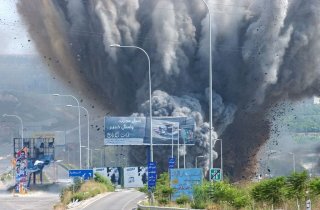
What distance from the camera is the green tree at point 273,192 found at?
47.4 meters

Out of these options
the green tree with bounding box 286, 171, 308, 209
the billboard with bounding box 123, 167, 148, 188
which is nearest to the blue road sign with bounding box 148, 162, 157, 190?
the green tree with bounding box 286, 171, 308, 209

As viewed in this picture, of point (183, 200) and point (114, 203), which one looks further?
point (114, 203)

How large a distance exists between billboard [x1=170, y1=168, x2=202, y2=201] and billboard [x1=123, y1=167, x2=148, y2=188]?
46345 mm

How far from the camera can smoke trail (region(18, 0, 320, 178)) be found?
366 ft

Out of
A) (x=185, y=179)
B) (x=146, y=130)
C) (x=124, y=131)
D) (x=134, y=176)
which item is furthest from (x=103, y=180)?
(x=185, y=179)

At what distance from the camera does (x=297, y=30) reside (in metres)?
112

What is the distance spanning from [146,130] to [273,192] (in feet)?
207

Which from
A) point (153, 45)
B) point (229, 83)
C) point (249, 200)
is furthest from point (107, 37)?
point (249, 200)

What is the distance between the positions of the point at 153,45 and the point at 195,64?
511cm

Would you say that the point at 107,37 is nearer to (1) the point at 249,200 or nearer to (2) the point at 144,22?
(2) the point at 144,22

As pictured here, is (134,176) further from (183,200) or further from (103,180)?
(183,200)

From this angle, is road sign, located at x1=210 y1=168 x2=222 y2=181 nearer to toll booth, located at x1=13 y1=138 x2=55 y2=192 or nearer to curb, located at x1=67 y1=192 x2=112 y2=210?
curb, located at x1=67 y1=192 x2=112 y2=210

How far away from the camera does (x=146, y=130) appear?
362 ft

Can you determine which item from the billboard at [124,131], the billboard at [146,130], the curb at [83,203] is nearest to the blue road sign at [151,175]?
the curb at [83,203]
